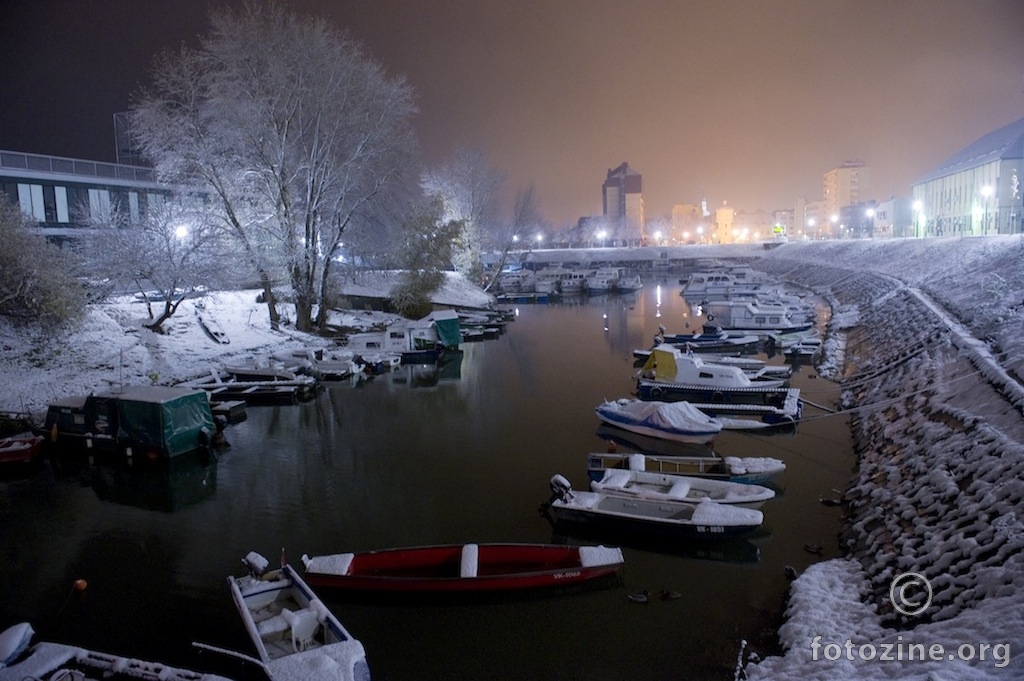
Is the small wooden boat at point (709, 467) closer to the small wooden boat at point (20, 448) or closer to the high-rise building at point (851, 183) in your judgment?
the small wooden boat at point (20, 448)

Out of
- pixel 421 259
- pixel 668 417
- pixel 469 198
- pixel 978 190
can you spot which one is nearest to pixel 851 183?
pixel 978 190

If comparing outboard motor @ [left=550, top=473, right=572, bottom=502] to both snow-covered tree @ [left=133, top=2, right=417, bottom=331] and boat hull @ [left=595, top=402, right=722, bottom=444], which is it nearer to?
boat hull @ [left=595, top=402, right=722, bottom=444]

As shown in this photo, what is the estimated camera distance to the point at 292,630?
10.2m

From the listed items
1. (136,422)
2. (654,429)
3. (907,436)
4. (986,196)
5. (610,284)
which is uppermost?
(986,196)

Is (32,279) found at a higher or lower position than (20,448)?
higher

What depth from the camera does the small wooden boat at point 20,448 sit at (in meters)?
20.4

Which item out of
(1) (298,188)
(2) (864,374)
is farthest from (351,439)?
(1) (298,188)

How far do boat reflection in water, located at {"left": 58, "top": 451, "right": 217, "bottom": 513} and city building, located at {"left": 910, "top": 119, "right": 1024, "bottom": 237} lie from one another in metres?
59.0

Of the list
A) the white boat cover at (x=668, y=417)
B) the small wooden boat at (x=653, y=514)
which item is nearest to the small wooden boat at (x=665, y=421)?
the white boat cover at (x=668, y=417)

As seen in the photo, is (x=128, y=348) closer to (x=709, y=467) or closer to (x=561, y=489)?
(x=561, y=489)

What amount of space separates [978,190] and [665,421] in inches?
2877

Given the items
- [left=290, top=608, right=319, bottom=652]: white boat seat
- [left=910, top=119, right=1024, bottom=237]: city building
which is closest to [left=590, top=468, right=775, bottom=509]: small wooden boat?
[left=290, top=608, right=319, bottom=652]: white boat seat

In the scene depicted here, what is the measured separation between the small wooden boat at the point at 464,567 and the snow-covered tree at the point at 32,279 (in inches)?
822

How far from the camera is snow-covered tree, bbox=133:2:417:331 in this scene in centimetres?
3384
